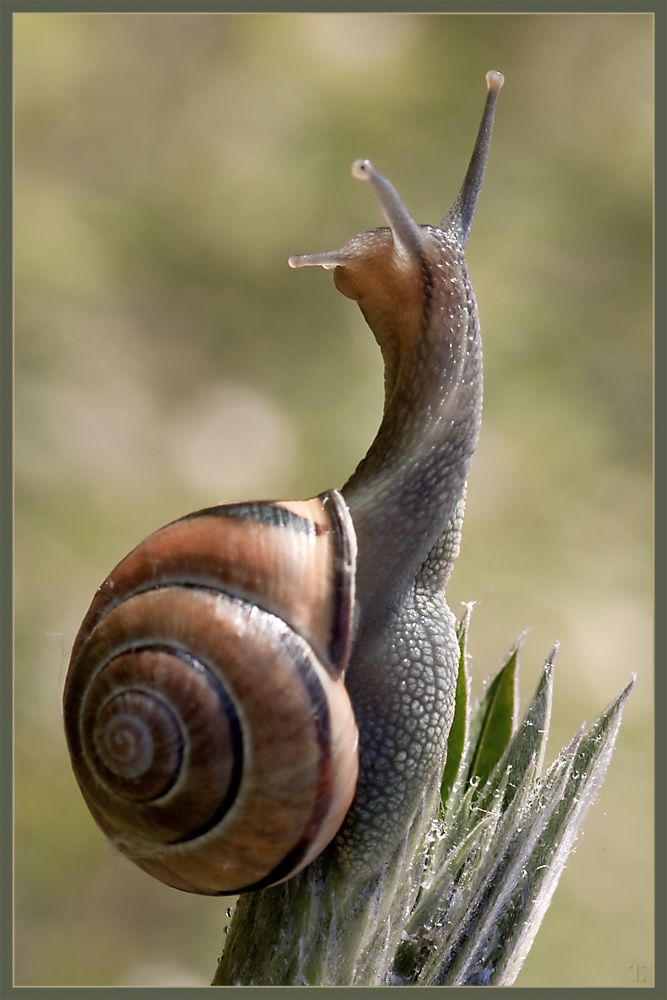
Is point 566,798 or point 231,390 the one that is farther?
point 231,390

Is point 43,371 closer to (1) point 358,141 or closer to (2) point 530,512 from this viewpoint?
(1) point 358,141

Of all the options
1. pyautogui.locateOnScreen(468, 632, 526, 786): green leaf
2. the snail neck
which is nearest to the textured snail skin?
the snail neck

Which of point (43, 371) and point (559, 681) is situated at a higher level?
point (43, 371)

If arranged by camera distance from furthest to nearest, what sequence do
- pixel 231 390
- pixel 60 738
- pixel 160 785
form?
pixel 231 390
pixel 60 738
pixel 160 785

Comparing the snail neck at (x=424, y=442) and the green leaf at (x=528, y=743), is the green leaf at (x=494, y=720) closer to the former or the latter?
the green leaf at (x=528, y=743)

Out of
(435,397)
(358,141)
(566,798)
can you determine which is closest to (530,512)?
(358,141)

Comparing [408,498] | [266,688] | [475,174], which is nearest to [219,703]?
[266,688]

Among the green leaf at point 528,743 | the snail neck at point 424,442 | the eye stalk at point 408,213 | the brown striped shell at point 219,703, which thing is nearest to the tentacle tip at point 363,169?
the eye stalk at point 408,213
